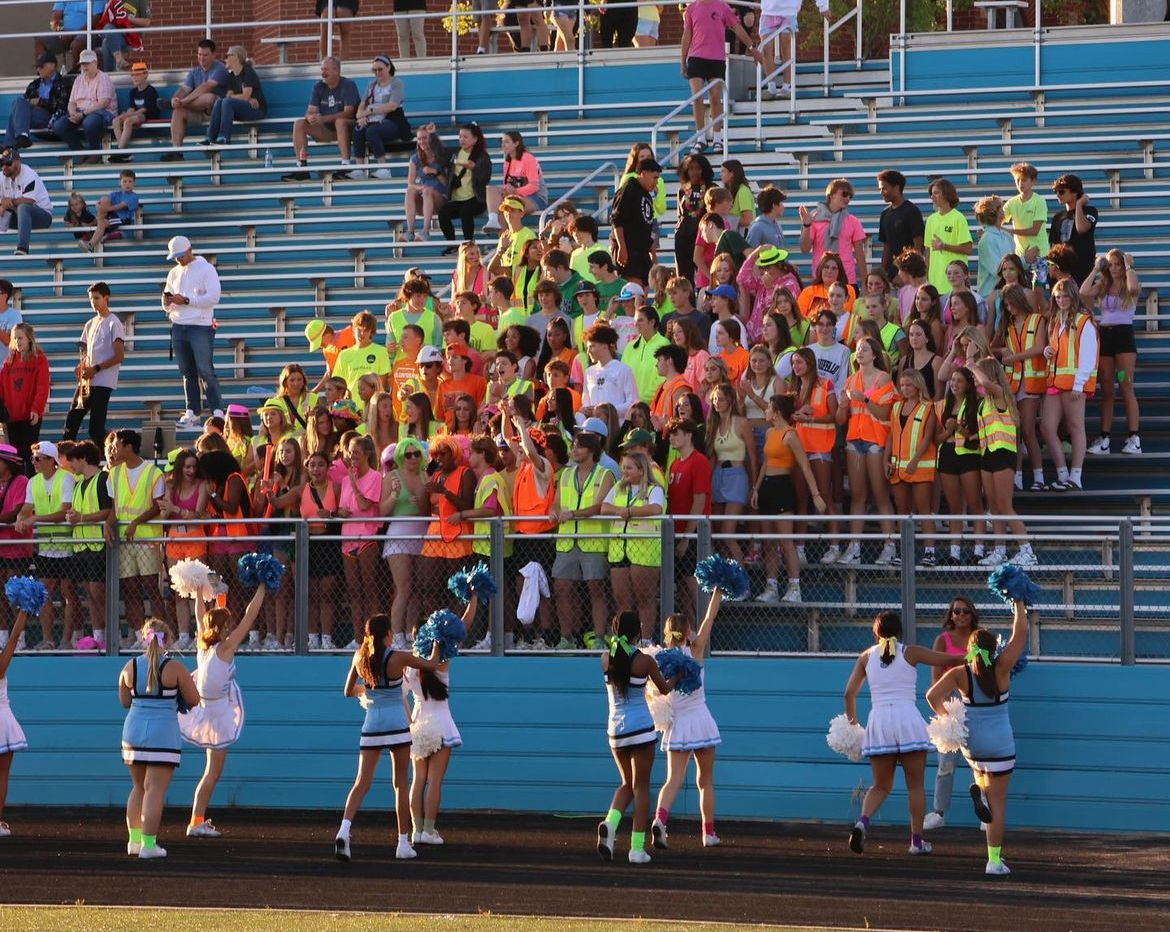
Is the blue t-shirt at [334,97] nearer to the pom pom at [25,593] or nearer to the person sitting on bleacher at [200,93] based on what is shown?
the person sitting on bleacher at [200,93]

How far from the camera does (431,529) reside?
14875 mm

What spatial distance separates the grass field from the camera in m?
10.9

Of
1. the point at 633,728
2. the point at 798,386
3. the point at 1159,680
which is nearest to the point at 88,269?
the point at 798,386

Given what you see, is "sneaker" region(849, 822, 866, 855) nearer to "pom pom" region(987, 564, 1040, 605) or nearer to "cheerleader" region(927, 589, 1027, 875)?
"cheerleader" region(927, 589, 1027, 875)

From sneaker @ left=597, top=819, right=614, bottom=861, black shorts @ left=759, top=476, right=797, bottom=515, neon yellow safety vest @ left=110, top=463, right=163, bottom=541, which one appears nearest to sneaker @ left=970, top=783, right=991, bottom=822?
sneaker @ left=597, top=819, right=614, bottom=861

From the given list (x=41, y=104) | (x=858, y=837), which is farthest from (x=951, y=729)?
(x=41, y=104)

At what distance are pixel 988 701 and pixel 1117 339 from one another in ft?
14.9

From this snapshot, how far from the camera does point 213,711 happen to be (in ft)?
47.4

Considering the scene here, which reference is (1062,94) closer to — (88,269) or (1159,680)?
(1159,680)

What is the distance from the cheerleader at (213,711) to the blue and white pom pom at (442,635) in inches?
59.1

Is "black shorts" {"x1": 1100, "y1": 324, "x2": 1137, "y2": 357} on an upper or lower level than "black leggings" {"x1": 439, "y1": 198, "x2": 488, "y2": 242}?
lower

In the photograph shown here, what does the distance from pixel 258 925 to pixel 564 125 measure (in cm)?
1308

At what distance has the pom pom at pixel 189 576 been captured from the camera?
567 inches

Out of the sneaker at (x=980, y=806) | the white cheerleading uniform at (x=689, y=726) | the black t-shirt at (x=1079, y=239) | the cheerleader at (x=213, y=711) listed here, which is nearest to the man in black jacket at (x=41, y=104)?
the cheerleader at (x=213, y=711)
